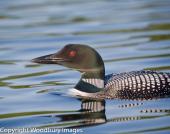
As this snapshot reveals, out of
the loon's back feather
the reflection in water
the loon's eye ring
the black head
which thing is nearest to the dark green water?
the reflection in water

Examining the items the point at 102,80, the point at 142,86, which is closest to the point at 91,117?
the point at 142,86

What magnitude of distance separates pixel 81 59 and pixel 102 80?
35 centimetres

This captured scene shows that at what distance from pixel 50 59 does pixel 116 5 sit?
32.0ft

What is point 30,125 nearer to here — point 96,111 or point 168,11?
point 96,111

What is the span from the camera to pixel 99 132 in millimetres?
8609

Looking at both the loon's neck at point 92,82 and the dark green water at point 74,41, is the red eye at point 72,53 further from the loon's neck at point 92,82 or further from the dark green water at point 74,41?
the dark green water at point 74,41

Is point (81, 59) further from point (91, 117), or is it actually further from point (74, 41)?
point (74, 41)

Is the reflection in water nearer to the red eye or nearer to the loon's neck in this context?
the loon's neck

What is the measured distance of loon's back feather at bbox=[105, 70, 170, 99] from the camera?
33.7 feet

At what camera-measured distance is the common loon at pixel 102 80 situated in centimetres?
1029

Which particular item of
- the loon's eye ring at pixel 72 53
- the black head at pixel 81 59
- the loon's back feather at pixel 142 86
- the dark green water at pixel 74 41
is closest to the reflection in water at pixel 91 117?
the dark green water at pixel 74 41

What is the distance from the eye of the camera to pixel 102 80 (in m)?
10.6

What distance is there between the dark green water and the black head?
0.39 meters

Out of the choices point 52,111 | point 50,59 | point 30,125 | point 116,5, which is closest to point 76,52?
point 50,59
